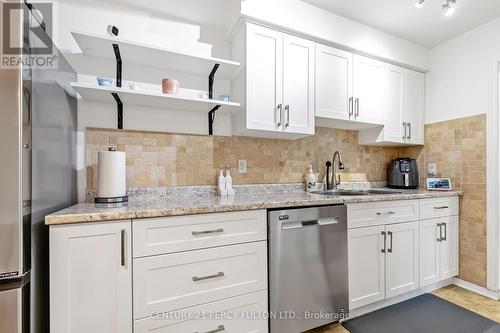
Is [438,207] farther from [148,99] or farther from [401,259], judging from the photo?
[148,99]

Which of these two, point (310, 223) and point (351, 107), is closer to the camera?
point (310, 223)

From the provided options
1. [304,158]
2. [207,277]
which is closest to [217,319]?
[207,277]

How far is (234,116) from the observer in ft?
6.32

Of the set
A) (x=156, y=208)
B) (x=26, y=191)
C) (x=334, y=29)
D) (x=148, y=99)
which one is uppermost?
(x=334, y=29)

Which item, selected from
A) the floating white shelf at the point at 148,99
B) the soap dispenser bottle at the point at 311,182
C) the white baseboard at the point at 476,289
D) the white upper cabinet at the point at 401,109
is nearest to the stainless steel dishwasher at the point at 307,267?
the soap dispenser bottle at the point at 311,182

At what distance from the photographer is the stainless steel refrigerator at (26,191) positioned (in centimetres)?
85

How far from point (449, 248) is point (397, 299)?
0.77m

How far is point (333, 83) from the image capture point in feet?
6.64

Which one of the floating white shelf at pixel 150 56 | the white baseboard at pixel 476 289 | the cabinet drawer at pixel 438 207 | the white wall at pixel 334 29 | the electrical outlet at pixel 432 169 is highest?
the white wall at pixel 334 29

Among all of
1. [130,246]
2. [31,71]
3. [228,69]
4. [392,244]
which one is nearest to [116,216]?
[130,246]

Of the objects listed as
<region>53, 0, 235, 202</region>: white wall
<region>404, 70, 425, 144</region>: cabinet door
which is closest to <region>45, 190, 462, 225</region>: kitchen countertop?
<region>53, 0, 235, 202</region>: white wall

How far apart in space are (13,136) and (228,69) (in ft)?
4.37

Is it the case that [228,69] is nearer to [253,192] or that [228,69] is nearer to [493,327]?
[253,192]

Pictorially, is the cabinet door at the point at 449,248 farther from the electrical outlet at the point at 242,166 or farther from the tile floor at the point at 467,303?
the electrical outlet at the point at 242,166
